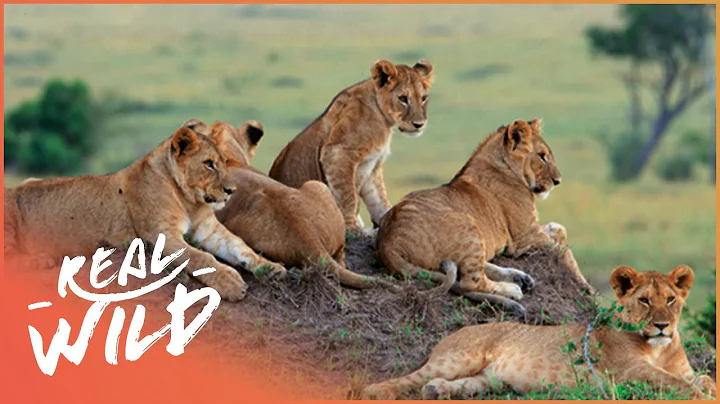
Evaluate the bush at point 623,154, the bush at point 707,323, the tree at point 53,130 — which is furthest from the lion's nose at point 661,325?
the bush at point 623,154

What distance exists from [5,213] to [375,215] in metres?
2.18

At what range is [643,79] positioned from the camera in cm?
2616

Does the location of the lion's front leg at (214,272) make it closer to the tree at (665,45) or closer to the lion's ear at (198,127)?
the lion's ear at (198,127)

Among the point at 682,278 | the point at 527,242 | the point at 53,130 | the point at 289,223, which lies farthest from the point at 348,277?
the point at 53,130

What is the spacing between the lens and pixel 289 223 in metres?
7.02

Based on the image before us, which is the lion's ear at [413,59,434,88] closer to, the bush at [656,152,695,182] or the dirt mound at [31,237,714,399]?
the dirt mound at [31,237,714,399]

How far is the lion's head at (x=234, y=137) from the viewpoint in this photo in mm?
7852

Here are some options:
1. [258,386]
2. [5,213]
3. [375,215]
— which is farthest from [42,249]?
[375,215]

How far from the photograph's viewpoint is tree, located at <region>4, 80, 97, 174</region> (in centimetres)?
2320

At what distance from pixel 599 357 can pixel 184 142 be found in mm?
2222

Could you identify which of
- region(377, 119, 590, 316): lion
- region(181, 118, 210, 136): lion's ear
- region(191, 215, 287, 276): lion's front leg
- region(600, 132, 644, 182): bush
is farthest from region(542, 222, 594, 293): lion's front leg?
region(600, 132, 644, 182): bush

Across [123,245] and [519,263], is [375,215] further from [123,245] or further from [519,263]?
[123,245]

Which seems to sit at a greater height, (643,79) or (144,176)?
(144,176)

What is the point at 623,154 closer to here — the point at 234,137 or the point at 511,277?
the point at 234,137
